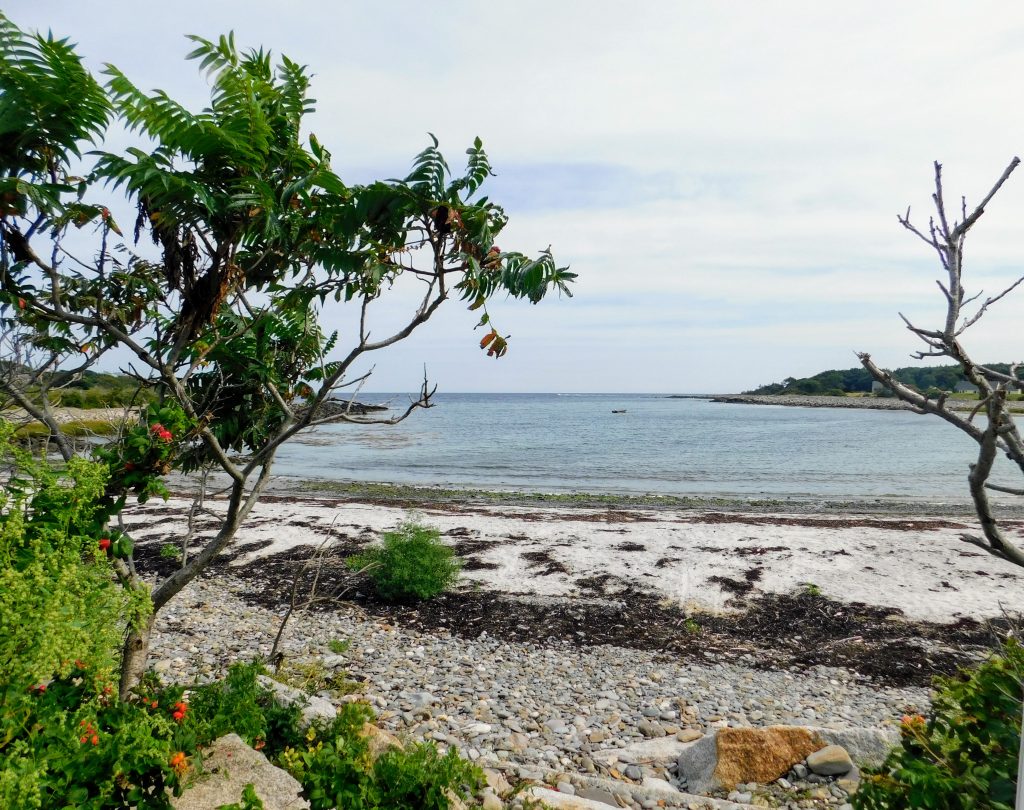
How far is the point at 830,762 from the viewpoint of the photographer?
5.13m

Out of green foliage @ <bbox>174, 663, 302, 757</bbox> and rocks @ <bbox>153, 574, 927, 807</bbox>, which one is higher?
green foliage @ <bbox>174, 663, 302, 757</bbox>

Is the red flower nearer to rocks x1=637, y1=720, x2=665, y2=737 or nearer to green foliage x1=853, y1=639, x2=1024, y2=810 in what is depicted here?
green foliage x1=853, y1=639, x2=1024, y2=810

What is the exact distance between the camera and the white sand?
11328mm

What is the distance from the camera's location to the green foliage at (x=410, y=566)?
32.9 feet

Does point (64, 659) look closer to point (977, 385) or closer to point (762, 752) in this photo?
point (977, 385)

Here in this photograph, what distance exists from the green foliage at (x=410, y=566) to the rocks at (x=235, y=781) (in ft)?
19.6

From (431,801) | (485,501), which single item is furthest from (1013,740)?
(485,501)

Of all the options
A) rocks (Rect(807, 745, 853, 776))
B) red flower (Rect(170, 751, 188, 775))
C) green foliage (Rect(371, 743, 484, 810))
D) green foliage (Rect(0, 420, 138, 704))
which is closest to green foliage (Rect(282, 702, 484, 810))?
green foliage (Rect(371, 743, 484, 810))

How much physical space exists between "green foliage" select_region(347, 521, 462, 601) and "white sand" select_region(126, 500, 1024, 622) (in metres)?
0.99

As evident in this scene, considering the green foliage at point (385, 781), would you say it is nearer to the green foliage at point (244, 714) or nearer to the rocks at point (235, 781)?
the rocks at point (235, 781)

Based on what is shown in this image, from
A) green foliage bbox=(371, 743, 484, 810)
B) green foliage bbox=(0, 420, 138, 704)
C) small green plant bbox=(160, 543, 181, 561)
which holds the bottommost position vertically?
green foliage bbox=(371, 743, 484, 810)

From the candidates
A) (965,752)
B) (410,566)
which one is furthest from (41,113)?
(410,566)

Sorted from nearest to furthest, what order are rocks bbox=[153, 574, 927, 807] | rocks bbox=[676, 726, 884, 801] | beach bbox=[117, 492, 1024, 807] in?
1. rocks bbox=[676, 726, 884, 801]
2. rocks bbox=[153, 574, 927, 807]
3. beach bbox=[117, 492, 1024, 807]

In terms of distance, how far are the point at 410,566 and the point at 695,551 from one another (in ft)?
22.7
